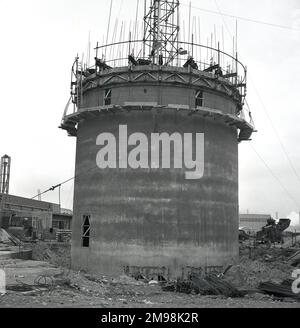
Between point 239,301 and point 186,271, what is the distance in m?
6.93

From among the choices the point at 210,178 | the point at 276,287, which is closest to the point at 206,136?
the point at 210,178

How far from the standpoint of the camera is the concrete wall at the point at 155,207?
73.2 feet

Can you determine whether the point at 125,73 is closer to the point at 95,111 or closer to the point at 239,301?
the point at 95,111

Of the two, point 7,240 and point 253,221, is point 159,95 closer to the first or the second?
point 7,240

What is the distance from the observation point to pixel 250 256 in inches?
1245

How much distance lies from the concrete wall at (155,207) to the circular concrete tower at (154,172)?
0.05m

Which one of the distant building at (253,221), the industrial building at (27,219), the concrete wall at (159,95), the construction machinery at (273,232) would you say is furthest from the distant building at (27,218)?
the distant building at (253,221)

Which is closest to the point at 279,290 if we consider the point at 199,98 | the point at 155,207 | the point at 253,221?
the point at 155,207

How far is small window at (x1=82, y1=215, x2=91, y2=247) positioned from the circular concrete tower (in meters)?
0.06

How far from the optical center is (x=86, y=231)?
2395cm

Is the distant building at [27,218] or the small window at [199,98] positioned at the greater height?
the small window at [199,98]

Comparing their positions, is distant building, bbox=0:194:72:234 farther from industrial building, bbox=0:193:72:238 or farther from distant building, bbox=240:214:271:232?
distant building, bbox=240:214:271:232

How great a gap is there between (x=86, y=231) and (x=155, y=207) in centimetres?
442

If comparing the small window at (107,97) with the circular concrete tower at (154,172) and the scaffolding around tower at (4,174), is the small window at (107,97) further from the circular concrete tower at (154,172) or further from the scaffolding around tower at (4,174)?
the scaffolding around tower at (4,174)
